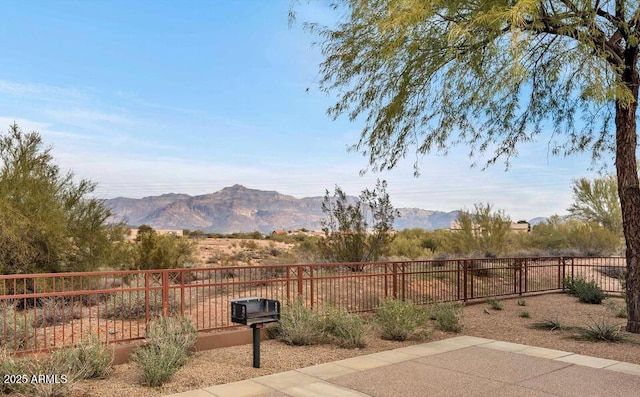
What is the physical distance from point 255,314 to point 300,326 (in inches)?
62.3

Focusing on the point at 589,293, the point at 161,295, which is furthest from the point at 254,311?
the point at 589,293

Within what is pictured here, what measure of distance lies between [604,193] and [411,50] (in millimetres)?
34826

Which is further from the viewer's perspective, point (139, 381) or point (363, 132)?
point (363, 132)

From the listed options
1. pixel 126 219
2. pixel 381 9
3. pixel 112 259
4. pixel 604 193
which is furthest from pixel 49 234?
pixel 604 193

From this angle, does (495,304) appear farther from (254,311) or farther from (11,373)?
(11,373)

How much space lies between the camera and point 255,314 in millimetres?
8305

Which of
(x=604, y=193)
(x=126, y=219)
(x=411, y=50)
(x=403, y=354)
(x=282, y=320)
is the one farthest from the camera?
(x=604, y=193)

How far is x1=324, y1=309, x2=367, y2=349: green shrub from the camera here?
375 inches

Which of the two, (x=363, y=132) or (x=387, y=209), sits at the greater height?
(x=363, y=132)

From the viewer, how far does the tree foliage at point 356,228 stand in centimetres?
2153

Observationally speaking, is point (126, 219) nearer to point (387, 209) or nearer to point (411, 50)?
point (387, 209)

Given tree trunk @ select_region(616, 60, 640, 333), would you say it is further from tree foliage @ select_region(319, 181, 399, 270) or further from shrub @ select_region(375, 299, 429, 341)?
tree foliage @ select_region(319, 181, 399, 270)

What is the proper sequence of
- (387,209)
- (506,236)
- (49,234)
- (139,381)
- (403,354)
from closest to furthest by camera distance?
(139,381)
(403,354)
(49,234)
(387,209)
(506,236)

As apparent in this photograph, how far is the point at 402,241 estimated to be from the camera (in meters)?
33.6
